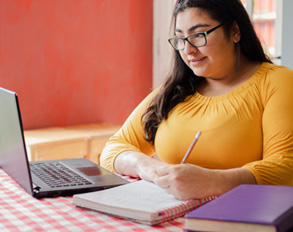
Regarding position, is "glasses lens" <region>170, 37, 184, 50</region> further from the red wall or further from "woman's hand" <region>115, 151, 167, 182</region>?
the red wall

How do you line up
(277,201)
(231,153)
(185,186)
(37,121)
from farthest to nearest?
(37,121)
(231,153)
(185,186)
(277,201)

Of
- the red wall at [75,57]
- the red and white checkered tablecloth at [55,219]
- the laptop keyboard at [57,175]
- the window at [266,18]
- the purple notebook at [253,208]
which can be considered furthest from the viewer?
the window at [266,18]

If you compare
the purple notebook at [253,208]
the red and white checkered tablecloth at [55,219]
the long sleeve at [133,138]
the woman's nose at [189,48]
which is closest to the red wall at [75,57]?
the long sleeve at [133,138]

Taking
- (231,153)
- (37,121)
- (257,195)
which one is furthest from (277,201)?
(37,121)

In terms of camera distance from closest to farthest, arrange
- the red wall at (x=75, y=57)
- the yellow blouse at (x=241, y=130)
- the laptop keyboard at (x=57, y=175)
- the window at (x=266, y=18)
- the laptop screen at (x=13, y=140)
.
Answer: the laptop screen at (x=13, y=140), the laptop keyboard at (x=57, y=175), the yellow blouse at (x=241, y=130), the red wall at (x=75, y=57), the window at (x=266, y=18)

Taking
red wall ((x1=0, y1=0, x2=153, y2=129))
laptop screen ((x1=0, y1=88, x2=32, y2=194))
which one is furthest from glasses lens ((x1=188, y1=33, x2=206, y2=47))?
red wall ((x1=0, y1=0, x2=153, y2=129))

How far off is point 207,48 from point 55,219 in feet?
2.58

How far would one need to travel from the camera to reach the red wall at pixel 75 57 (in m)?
2.71

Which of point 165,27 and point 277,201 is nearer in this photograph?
point 277,201

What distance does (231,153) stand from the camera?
56.9 inches

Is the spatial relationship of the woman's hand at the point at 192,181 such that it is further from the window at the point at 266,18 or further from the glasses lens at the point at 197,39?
the window at the point at 266,18

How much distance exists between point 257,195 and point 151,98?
857 millimetres

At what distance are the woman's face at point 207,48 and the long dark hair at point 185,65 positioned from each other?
23 mm

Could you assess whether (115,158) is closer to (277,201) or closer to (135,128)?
(135,128)
